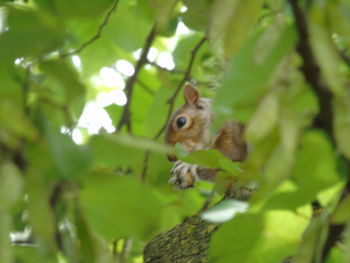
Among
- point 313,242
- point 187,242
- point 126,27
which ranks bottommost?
point 313,242

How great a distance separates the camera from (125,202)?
1.92ft

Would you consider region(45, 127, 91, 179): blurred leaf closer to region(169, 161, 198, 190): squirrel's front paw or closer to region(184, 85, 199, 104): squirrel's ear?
region(169, 161, 198, 190): squirrel's front paw

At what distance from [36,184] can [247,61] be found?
0.16 meters

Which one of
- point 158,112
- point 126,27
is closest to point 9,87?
point 158,112

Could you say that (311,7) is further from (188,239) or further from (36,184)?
(188,239)

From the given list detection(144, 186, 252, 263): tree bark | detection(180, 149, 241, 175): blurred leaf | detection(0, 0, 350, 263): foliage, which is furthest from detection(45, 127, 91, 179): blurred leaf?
detection(144, 186, 252, 263): tree bark

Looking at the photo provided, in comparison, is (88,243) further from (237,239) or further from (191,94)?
(191,94)

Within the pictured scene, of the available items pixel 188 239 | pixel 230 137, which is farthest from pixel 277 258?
pixel 230 137

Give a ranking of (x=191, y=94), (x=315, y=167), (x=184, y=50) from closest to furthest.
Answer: (x=315, y=167), (x=191, y=94), (x=184, y=50)

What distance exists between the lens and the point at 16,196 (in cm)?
51

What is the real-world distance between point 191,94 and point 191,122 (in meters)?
0.06

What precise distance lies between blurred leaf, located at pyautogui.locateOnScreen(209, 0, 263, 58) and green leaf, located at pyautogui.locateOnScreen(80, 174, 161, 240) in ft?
0.39

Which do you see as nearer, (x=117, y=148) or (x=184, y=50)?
(x=117, y=148)

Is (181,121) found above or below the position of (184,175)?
above
